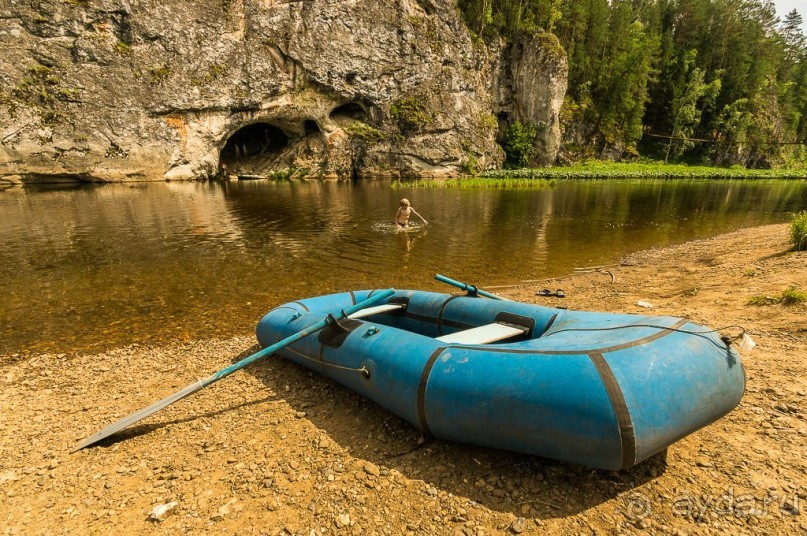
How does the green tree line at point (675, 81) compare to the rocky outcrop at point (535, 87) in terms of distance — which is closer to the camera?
the rocky outcrop at point (535, 87)

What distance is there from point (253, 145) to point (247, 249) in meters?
38.8

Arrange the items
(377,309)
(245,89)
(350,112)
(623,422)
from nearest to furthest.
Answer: (623,422), (377,309), (245,89), (350,112)

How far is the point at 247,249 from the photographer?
39.2 feet

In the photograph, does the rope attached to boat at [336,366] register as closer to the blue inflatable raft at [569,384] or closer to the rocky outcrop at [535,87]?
the blue inflatable raft at [569,384]

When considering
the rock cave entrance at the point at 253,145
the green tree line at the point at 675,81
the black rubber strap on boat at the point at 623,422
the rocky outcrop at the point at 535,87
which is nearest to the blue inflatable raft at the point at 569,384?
the black rubber strap on boat at the point at 623,422

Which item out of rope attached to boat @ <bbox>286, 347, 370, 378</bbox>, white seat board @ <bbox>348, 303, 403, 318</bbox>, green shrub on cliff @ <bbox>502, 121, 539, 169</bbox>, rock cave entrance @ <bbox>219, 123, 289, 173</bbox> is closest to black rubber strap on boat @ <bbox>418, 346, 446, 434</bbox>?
rope attached to boat @ <bbox>286, 347, 370, 378</bbox>

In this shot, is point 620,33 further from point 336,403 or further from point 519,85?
point 336,403

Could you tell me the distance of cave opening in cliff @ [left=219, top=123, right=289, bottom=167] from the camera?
44.6 m

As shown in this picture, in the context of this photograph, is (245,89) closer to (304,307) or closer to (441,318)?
(304,307)

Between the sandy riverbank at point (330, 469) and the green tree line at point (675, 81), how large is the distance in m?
59.2

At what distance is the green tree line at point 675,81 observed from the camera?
56125mm

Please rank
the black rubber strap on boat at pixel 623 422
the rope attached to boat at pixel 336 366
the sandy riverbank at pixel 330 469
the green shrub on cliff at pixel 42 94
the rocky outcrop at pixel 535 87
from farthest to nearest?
the rocky outcrop at pixel 535 87 < the green shrub on cliff at pixel 42 94 < the rope attached to boat at pixel 336 366 < the sandy riverbank at pixel 330 469 < the black rubber strap on boat at pixel 623 422

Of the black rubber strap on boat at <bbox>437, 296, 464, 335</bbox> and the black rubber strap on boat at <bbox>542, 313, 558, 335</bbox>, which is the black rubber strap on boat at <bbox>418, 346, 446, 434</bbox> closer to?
the black rubber strap on boat at <bbox>542, 313, 558, 335</bbox>

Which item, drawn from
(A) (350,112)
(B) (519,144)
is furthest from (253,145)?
(B) (519,144)
